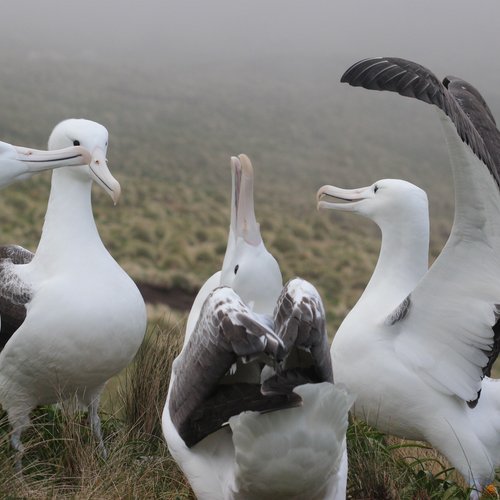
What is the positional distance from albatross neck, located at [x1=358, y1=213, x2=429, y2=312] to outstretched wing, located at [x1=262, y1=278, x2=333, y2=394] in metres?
1.58

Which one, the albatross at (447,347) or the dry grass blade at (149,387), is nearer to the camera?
the albatross at (447,347)

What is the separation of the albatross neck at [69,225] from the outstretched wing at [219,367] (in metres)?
1.24

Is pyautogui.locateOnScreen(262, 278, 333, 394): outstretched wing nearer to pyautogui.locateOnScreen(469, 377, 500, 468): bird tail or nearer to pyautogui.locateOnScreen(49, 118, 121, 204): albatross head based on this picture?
pyautogui.locateOnScreen(469, 377, 500, 468): bird tail

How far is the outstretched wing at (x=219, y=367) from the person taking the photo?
2.62 metres

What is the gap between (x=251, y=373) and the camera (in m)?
2.99

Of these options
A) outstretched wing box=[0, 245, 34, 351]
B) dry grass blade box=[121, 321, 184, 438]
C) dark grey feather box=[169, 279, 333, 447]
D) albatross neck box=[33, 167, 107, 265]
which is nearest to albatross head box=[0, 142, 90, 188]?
albatross neck box=[33, 167, 107, 265]

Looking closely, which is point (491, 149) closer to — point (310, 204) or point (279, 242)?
point (279, 242)

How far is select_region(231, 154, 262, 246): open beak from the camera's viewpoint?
3434mm

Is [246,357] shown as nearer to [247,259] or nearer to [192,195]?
A: [247,259]

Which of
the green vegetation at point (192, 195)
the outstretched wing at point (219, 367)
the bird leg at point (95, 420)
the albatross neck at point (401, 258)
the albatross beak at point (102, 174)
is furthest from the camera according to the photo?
the albatross neck at point (401, 258)

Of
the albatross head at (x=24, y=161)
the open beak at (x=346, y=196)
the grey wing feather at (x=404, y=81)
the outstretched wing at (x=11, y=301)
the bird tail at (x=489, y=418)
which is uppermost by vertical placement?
the grey wing feather at (x=404, y=81)

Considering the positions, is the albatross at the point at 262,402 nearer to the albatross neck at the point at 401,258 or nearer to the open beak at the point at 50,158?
the open beak at the point at 50,158

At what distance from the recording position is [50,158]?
395 cm

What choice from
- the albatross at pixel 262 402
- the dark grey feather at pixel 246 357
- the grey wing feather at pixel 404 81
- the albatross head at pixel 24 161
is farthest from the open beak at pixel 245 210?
the albatross head at pixel 24 161
